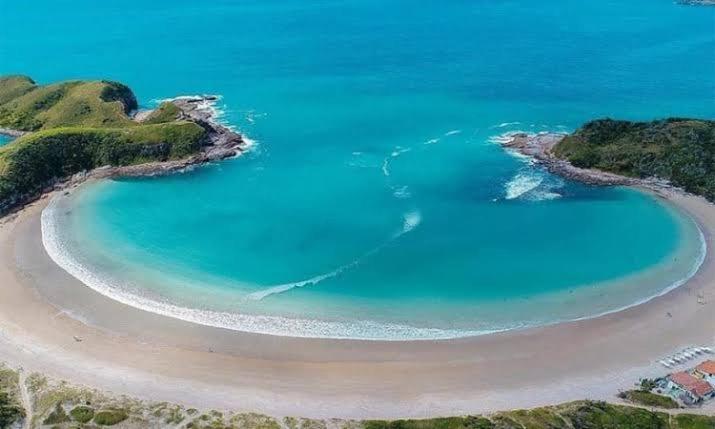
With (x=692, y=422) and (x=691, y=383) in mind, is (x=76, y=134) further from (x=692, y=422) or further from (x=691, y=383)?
(x=692, y=422)

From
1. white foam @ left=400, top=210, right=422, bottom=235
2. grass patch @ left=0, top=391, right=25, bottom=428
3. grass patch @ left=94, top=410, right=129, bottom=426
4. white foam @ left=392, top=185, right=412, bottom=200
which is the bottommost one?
grass patch @ left=94, top=410, right=129, bottom=426

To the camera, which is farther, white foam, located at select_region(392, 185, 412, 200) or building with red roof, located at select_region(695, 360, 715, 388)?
white foam, located at select_region(392, 185, 412, 200)

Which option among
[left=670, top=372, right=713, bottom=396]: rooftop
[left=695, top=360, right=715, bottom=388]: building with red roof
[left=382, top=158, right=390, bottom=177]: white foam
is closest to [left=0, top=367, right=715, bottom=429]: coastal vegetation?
[left=670, top=372, right=713, bottom=396]: rooftop

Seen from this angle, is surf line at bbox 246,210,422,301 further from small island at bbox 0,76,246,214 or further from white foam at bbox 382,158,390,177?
small island at bbox 0,76,246,214

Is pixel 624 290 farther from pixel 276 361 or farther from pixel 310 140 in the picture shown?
pixel 310 140

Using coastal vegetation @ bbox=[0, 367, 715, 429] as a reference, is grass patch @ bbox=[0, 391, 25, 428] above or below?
above

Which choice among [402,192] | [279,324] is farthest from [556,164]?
[279,324]

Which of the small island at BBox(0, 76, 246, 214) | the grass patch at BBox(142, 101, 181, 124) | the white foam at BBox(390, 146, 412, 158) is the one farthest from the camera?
the grass patch at BBox(142, 101, 181, 124)
